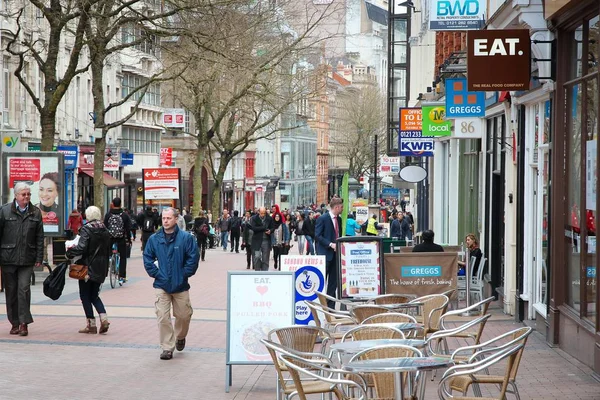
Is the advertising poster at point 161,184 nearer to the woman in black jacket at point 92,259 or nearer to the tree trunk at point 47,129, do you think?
the tree trunk at point 47,129

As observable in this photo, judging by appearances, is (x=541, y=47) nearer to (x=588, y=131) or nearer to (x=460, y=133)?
(x=588, y=131)

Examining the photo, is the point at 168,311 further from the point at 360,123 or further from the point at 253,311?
the point at 360,123

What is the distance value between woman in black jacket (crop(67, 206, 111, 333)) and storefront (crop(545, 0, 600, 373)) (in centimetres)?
553

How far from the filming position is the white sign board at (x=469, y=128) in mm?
21969

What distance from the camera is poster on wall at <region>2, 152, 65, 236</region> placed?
23953 mm

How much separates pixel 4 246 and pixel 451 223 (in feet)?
53.5

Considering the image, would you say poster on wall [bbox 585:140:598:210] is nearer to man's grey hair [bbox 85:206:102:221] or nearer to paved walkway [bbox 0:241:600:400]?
paved walkway [bbox 0:241:600:400]

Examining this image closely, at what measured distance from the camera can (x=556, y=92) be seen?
553 inches

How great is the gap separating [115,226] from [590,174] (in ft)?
44.0

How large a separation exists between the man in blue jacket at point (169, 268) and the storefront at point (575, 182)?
4.16m

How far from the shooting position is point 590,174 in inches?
481

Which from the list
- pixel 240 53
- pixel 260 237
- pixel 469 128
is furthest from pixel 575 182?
pixel 260 237

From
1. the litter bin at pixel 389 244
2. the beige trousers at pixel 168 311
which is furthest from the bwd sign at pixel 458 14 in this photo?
the beige trousers at pixel 168 311

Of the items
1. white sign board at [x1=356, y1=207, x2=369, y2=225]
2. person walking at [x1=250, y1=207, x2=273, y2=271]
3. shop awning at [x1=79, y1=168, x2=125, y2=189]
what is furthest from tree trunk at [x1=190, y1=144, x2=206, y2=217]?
person walking at [x1=250, y1=207, x2=273, y2=271]
